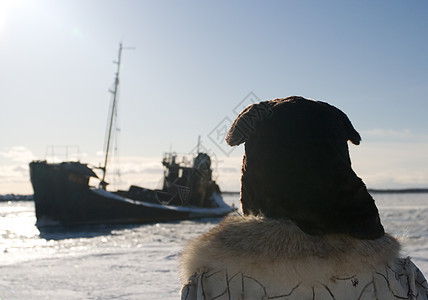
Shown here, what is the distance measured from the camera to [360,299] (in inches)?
51.8

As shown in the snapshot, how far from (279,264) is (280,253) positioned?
3cm

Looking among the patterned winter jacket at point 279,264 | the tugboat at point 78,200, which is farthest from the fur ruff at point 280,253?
the tugboat at point 78,200

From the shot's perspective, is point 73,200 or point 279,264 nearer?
point 279,264

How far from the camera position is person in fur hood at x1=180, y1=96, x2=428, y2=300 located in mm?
1256

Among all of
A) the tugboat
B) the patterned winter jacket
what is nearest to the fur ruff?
the patterned winter jacket

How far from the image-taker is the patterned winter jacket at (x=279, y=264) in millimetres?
1250

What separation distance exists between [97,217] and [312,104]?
81.6 feet

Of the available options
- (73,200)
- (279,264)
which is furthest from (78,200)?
(279,264)

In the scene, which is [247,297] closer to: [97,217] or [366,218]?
[366,218]

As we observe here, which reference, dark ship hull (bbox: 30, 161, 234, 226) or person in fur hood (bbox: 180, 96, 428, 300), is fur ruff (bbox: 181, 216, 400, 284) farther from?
dark ship hull (bbox: 30, 161, 234, 226)

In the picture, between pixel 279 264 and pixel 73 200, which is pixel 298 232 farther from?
pixel 73 200

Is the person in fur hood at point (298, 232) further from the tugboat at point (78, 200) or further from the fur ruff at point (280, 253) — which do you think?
the tugboat at point (78, 200)

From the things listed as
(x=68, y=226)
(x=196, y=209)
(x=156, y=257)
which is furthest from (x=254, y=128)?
(x=196, y=209)

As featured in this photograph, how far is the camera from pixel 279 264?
4.09 feet
